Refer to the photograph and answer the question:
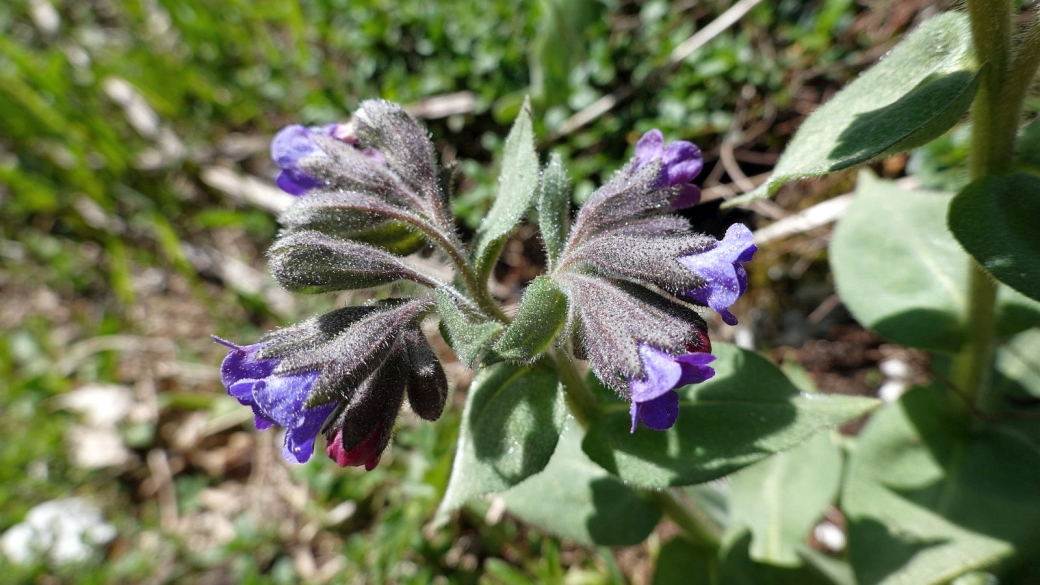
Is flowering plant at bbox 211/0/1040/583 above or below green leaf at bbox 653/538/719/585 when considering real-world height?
above

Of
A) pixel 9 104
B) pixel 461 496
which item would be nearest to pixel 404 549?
pixel 461 496

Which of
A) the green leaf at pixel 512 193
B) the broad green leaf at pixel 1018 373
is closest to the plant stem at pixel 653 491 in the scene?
the green leaf at pixel 512 193

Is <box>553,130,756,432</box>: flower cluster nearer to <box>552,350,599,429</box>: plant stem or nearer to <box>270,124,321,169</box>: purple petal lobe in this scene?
<box>552,350,599,429</box>: plant stem

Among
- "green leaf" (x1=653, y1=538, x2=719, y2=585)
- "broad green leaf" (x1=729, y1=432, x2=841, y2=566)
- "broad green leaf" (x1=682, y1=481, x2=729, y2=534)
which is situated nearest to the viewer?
"green leaf" (x1=653, y1=538, x2=719, y2=585)

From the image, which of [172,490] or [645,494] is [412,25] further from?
[645,494]

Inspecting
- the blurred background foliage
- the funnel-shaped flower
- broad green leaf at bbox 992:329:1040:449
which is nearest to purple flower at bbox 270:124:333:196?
the funnel-shaped flower
